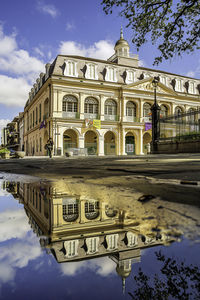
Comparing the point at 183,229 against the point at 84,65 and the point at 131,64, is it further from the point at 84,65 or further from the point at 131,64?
the point at 131,64

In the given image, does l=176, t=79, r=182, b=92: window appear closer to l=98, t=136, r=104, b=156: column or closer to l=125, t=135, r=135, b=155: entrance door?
l=125, t=135, r=135, b=155: entrance door

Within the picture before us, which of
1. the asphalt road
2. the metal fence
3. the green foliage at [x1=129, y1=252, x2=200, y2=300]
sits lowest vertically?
the asphalt road

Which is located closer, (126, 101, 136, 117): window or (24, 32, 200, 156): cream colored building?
(24, 32, 200, 156): cream colored building

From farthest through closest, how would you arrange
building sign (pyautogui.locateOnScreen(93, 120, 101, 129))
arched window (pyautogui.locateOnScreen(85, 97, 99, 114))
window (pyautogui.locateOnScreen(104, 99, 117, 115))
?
1. window (pyautogui.locateOnScreen(104, 99, 117, 115))
2. arched window (pyautogui.locateOnScreen(85, 97, 99, 114))
3. building sign (pyautogui.locateOnScreen(93, 120, 101, 129))

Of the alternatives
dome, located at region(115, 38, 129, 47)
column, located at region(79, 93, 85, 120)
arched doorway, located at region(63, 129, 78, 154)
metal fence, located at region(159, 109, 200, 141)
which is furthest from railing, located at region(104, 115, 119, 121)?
metal fence, located at region(159, 109, 200, 141)

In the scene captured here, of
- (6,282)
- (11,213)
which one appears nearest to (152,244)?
(6,282)

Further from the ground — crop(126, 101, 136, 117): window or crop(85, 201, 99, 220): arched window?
crop(126, 101, 136, 117): window

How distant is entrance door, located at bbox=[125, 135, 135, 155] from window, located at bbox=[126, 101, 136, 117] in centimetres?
317

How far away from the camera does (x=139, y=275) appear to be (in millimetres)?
489

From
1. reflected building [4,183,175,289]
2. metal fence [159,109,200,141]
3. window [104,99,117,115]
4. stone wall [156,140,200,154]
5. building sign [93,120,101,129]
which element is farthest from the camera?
window [104,99,117,115]

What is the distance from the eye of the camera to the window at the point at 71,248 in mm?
602

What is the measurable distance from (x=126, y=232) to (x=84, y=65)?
95.9 feet

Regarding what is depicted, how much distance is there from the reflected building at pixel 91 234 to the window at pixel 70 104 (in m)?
26.1

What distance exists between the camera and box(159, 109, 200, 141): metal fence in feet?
37.7
